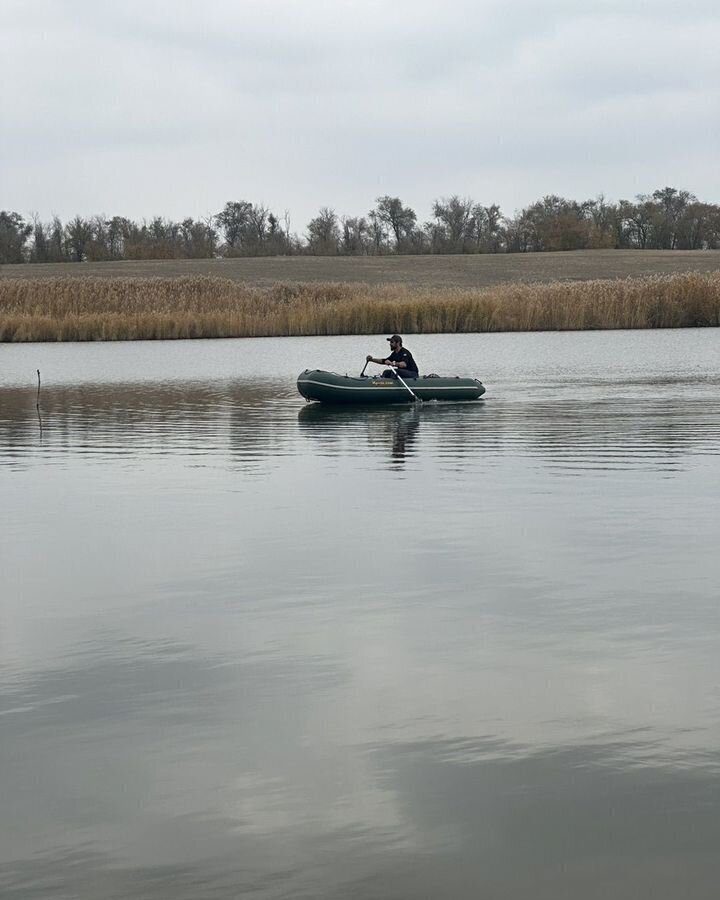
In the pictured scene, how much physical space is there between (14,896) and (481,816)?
179cm

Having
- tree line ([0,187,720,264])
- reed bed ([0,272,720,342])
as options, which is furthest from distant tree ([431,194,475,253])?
reed bed ([0,272,720,342])

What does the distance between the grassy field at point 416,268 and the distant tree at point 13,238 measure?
13.7 m

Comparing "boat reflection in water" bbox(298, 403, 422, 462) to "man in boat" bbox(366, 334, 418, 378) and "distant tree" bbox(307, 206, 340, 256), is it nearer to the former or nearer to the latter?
"man in boat" bbox(366, 334, 418, 378)

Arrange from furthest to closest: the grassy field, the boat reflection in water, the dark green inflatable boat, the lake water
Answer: the grassy field → the dark green inflatable boat → the boat reflection in water → the lake water

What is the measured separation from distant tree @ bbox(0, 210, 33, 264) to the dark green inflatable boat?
91.2 meters

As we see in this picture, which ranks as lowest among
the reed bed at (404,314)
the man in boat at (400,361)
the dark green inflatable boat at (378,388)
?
the dark green inflatable boat at (378,388)

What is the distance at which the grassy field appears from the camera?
84.5 metres

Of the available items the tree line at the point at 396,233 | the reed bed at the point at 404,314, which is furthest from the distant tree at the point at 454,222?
the reed bed at the point at 404,314

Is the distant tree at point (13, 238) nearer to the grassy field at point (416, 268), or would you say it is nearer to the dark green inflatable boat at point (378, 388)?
the grassy field at point (416, 268)

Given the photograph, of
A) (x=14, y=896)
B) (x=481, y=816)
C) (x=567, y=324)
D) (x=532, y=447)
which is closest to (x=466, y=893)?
(x=481, y=816)

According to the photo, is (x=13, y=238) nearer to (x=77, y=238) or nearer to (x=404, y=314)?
(x=77, y=238)

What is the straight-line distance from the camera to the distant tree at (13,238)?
112 meters

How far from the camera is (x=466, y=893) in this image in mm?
4961

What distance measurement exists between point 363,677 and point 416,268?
288 feet
